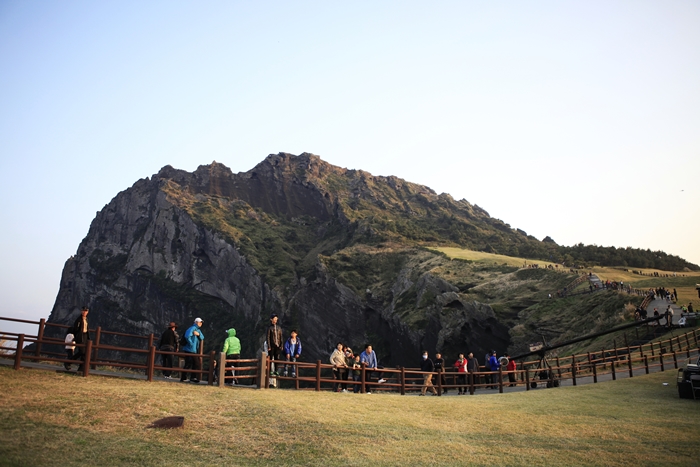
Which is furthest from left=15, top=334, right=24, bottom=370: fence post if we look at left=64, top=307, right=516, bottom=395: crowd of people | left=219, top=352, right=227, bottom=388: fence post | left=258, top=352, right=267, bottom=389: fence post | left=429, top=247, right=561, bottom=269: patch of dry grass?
left=429, top=247, right=561, bottom=269: patch of dry grass

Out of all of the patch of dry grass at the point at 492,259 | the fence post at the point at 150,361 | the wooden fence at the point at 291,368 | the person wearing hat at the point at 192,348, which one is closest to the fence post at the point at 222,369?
the wooden fence at the point at 291,368

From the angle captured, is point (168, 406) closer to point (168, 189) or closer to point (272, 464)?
point (272, 464)

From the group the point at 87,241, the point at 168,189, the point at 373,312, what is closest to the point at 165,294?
the point at 168,189

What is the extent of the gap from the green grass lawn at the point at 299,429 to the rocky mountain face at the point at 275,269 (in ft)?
145

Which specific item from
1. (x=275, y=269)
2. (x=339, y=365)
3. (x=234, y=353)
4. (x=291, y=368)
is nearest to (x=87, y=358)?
(x=234, y=353)

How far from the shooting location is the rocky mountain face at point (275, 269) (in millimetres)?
85500

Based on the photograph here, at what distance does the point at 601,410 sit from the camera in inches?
695

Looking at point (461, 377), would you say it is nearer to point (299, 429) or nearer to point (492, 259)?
point (299, 429)

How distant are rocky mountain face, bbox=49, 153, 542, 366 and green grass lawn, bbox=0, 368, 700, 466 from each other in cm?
4430

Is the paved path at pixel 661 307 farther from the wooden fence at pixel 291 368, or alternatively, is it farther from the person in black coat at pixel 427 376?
the person in black coat at pixel 427 376

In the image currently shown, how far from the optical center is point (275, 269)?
14150cm

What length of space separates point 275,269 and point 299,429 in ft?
425

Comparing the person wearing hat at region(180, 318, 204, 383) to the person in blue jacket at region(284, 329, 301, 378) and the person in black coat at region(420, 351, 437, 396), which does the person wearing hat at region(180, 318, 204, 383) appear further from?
the person in black coat at region(420, 351, 437, 396)

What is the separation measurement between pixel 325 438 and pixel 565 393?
1301cm
